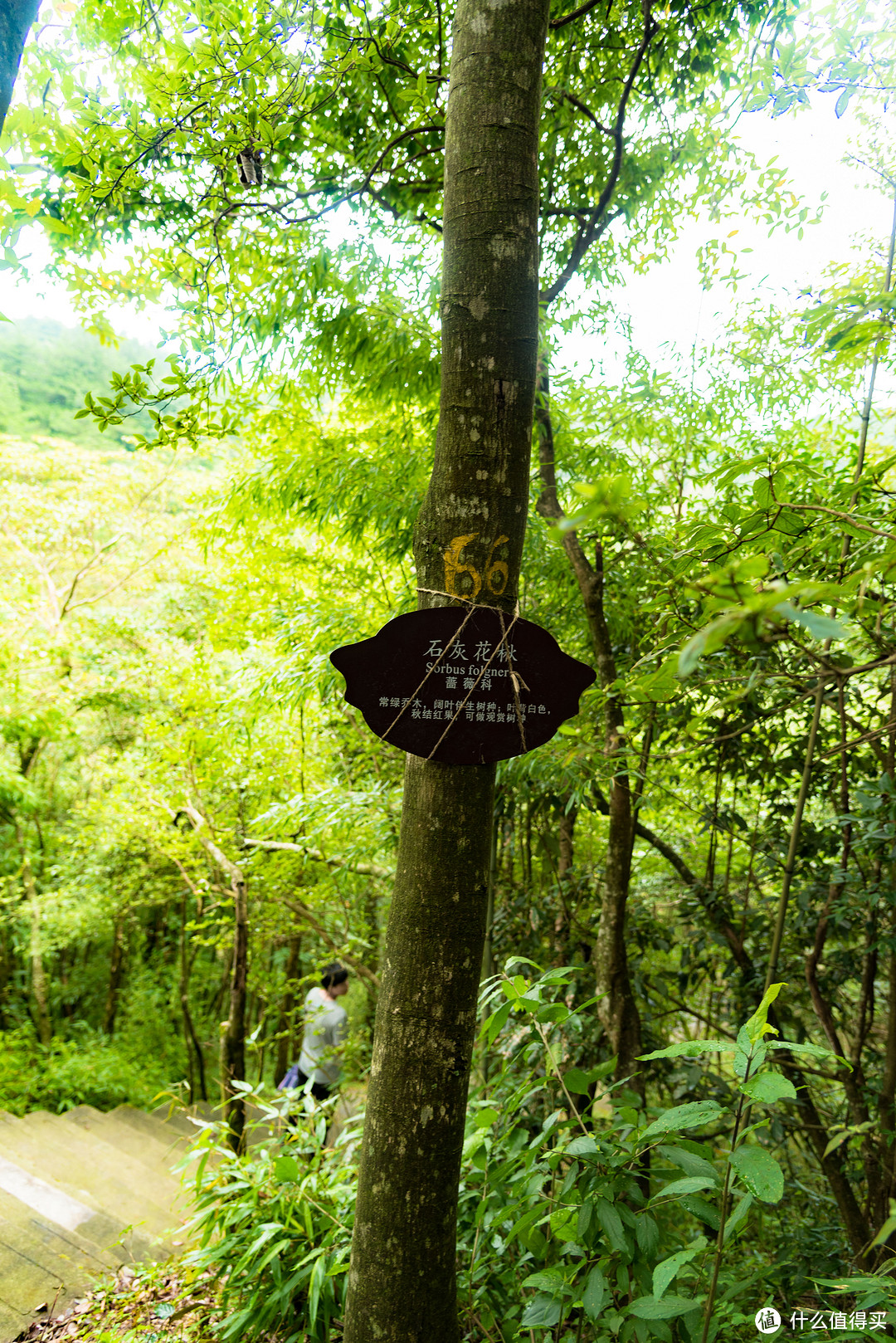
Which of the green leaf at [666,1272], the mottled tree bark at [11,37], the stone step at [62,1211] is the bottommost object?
the stone step at [62,1211]

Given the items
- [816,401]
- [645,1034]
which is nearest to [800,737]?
[645,1034]

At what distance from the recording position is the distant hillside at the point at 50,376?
436 inches

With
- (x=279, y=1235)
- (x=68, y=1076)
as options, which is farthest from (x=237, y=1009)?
(x=68, y=1076)

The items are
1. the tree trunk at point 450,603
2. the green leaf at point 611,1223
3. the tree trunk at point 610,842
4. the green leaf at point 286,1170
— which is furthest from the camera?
the tree trunk at point 610,842

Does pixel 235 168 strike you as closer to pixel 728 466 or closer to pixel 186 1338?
pixel 728 466

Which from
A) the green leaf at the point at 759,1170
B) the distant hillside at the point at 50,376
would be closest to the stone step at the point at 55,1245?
the green leaf at the point at 759,1170

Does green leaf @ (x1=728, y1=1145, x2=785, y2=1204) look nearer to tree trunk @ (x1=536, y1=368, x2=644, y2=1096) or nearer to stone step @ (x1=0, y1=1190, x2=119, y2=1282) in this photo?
tree trunk @ (x1=536, y1=368, x2=644, y2=1096)

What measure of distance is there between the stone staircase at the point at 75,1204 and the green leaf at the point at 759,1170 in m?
1.89

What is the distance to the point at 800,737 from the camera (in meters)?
2.28

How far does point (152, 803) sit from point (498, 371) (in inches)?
143

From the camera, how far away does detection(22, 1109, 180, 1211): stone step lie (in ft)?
13.3

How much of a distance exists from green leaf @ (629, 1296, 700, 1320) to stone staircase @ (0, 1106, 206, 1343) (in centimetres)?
167

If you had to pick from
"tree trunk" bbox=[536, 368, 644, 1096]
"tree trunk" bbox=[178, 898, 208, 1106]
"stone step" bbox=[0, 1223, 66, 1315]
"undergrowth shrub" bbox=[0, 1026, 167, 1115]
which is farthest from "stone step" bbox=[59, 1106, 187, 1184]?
"tree trunk" bbox=[536, 368, 644, 1096]

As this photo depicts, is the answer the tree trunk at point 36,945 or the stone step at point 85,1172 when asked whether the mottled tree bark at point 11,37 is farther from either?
the tree trunk at point 36,945
